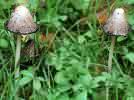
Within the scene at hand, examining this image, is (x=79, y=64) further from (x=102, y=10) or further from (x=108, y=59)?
(x=102, y=10)

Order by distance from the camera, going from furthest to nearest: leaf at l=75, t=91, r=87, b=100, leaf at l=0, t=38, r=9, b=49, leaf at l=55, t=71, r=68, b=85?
leaf at l=0, t=38, r=9, b=49 < leaf at l=55, t=71, r=68, b=85 < leaf at l=75, t=91, r=87, b=100

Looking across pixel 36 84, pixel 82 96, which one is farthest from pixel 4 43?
pixel 82 96

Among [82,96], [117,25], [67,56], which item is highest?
[117,25]

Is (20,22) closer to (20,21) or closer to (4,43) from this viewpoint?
(20,21)

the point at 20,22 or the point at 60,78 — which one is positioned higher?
the point at 20,22

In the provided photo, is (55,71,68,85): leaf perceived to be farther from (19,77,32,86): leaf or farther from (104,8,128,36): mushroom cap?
(104,8,128,36): mushroom cap

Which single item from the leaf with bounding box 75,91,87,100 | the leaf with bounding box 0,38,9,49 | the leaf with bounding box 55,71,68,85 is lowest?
the leaf with bounding box 75,91,87,100

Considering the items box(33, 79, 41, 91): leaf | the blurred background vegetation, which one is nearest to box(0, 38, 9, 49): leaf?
the blurred background vegetation

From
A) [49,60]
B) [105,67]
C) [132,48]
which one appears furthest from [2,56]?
[132,48]

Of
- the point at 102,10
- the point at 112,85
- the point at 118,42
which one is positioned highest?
the point at 102,10
